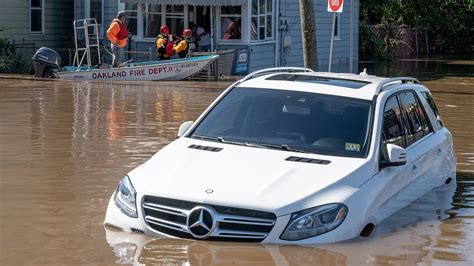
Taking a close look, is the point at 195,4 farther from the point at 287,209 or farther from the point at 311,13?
the point at 287,209

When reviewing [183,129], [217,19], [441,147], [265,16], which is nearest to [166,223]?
[183,129]

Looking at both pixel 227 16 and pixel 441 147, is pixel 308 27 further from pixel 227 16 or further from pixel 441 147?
pixel 441 147

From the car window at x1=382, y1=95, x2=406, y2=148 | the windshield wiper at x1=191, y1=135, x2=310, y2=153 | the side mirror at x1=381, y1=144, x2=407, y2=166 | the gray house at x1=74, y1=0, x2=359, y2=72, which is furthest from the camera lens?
the gray house at x1=74, y1=0, x2=359, y2=72

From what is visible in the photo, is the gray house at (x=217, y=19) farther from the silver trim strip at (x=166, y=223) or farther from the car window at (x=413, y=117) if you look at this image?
the silver trim strip at (x=166, y=223)

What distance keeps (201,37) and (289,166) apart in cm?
2111

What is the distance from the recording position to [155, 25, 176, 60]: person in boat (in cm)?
2622

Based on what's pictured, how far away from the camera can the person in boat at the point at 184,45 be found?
86.3 ft

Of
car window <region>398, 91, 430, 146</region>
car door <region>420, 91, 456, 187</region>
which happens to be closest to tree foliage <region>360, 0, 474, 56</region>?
car door <region>420, 91, 456, 187</region>

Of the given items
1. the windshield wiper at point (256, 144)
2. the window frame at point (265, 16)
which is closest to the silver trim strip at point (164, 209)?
the windshield wiper at point (256, 144)

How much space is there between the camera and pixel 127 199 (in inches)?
297

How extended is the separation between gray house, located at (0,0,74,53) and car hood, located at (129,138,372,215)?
2203cm

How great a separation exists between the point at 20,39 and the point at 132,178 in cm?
2289

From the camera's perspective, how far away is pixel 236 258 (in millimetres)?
7035

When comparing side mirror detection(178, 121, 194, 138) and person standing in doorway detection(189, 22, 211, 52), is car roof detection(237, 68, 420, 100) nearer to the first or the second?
side mirror detection(178, 121, 194, 138)
